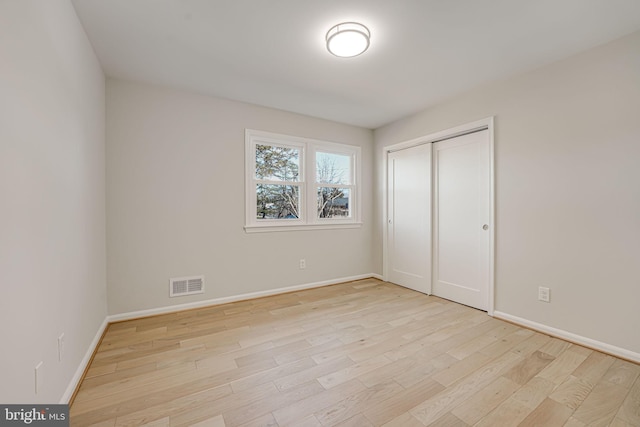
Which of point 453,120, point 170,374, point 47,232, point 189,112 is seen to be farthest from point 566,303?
point 189,112

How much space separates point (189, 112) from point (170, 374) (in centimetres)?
261

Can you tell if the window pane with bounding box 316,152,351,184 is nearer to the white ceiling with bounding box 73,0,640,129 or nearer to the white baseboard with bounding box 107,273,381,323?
the white ceiling with bounding box 73,0,640,129

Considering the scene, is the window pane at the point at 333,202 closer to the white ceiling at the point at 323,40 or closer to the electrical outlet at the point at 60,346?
the white ceiling at the point at 323,40

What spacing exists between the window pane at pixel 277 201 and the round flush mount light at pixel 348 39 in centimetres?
191

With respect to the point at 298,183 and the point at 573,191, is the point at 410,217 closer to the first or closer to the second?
the point at 298,183

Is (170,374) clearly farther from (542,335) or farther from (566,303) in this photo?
(566,303)

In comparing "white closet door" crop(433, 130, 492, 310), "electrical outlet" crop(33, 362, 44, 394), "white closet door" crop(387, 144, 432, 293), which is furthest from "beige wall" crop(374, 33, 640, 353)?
"electrical outlet" crop(33, 362, 44, 394)

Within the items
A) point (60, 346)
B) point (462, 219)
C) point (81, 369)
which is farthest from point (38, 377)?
point (462, 219)

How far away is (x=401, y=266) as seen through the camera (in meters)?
4.06

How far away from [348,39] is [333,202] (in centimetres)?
246

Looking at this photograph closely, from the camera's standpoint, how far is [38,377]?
4.09 ft

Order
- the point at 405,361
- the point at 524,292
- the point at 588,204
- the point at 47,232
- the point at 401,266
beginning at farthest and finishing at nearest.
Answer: the point at 401,266 < the point at 524,292 < the point at 588,204 < the point at 405,361 < the point at 47,232

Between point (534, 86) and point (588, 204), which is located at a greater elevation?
point (534, 86)

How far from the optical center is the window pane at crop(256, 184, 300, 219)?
354cm
